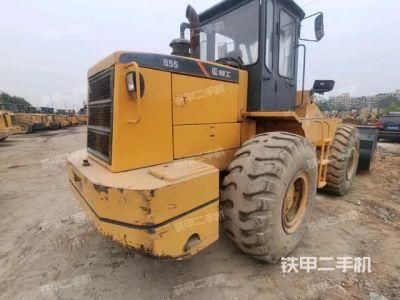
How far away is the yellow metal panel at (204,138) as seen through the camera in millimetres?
2611

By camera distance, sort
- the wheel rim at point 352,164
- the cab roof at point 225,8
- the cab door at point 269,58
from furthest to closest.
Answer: the wheel rim at point 352,164
the cab roof at point 225,8
the cab door at point 269,58

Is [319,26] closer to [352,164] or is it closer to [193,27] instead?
[193,27]

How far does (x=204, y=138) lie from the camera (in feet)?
9.39

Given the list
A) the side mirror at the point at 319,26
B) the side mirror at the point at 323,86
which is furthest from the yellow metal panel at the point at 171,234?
the side mirror at the point at 323,86

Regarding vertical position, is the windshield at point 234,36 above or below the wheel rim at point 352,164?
above

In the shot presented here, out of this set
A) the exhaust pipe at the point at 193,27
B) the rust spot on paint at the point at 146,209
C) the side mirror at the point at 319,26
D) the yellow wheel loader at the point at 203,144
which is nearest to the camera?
the rust spot on paint at the point at 146,209

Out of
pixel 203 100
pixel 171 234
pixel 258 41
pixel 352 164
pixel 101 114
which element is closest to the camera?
pixel 171 234

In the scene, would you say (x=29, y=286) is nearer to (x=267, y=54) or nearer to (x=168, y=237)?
(x=168, y=237)

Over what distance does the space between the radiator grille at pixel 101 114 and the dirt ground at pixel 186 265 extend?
1244 millimetres

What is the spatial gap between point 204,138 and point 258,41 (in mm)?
1368

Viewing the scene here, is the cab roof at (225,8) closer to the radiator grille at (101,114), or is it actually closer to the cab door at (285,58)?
the cab door at (285,58)

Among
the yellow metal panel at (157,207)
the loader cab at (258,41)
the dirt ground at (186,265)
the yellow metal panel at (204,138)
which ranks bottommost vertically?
the dirt ground at (186,265)

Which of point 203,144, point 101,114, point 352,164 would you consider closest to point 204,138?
point 203,144

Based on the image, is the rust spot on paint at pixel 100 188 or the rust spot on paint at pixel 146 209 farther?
the rust spot on paint at pixel 100 188
